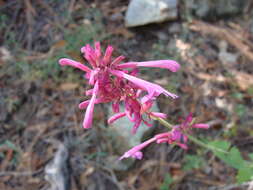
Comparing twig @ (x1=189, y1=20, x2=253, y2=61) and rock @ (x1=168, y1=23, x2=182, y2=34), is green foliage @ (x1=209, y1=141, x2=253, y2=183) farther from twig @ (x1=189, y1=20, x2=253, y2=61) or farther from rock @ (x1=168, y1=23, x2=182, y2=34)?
rock @ (x1=168, y1=23, x2=182, y2=34)

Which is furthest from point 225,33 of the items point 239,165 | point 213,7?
point 239,165

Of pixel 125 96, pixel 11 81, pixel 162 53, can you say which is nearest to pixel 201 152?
pixel 162 53

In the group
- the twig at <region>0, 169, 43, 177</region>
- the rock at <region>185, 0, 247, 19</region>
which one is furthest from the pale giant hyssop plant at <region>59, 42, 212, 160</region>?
the rock at <region>185, 0, 247, 19</region>

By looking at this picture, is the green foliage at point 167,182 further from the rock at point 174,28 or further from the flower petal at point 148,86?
the rock at point 174,28

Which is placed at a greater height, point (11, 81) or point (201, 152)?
point (11, 81)

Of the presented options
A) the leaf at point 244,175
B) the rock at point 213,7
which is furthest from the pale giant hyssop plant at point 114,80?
the rock at point 213,7

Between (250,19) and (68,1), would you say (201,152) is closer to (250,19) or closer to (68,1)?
(250,19)

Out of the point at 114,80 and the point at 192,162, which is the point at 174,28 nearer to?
the point at 192,162
